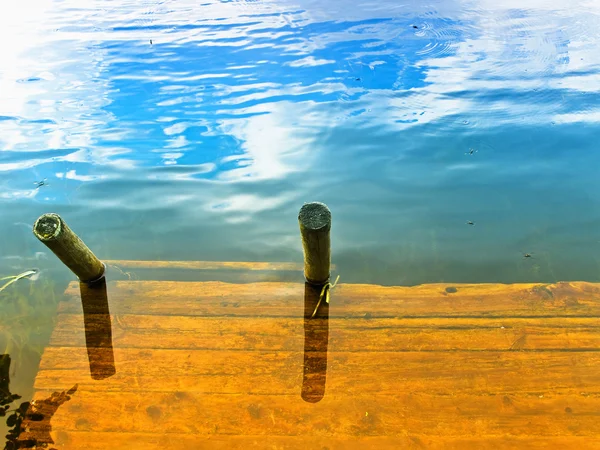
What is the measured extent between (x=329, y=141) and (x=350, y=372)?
4822 millimetres

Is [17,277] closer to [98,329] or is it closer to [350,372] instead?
[98,329]

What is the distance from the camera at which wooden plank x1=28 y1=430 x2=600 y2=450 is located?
3.04m

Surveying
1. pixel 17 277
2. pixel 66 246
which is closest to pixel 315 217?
pixel 66 246

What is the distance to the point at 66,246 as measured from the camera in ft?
12.7

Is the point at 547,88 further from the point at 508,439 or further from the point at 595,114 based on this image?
the point at 508,439

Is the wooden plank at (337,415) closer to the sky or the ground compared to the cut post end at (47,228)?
closer to the ground

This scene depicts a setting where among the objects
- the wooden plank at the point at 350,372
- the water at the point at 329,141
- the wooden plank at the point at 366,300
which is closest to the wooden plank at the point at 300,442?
the wooden plank at the point at 350,372

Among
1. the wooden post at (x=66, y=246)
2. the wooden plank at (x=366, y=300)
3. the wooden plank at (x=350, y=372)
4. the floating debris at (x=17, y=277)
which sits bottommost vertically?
the wooden plank at (x=350, y=372)

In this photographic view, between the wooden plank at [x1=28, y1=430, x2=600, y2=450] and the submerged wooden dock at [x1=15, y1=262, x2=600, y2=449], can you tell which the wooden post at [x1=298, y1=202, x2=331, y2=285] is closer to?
the submerged wooden dock at [x1=15, y1=262, x2=600, y2=449]

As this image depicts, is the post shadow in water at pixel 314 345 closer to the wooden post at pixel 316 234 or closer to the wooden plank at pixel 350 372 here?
the wooden plank at pixel 350 372

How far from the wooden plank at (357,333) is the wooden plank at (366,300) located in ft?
0.28

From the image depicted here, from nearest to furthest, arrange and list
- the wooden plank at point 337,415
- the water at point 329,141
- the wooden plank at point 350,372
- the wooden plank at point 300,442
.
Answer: the wooden plank at point 300,442, the wooden plank at point 337,415, the wooden plank at point 350,372, the water at point 329,141

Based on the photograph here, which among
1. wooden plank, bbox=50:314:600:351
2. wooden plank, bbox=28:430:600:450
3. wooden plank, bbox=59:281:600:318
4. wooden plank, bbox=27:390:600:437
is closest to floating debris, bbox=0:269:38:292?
wooden plank, bbox=59:281:600:318

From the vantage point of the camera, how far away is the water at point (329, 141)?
559cm
